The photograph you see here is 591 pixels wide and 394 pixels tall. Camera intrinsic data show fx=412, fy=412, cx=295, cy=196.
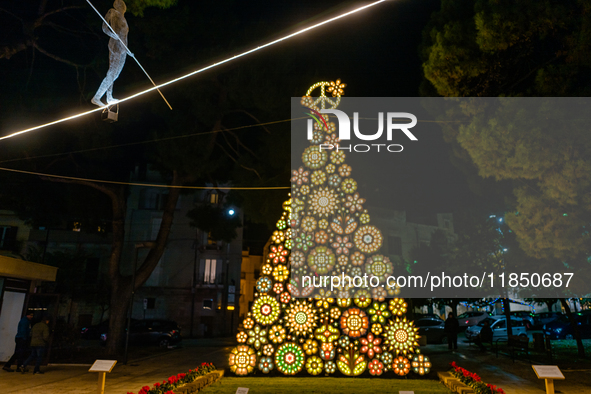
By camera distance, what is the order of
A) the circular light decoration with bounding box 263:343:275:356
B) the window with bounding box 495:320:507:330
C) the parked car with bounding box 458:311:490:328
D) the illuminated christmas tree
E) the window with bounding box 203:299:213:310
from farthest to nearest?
the window with bounding box 203:299:213:310
the parked car with bounding box 458:311:490:328
the window with bounding box 495:320:507:330
the circular light decoration with bounding box 263:343:275:356
the illuminated christmas tree

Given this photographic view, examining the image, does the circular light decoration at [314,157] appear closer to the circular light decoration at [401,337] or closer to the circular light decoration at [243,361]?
the circular light decoration at [401,337]

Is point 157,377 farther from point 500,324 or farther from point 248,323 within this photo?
point 500,324

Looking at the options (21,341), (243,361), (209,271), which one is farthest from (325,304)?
(209,271)

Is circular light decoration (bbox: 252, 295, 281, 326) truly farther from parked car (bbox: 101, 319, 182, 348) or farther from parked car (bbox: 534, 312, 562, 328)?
parked car (bbox: 534, 312, 562, 328)

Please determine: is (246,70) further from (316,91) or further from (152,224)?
(152,224)

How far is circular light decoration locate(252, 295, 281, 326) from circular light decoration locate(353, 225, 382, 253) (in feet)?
8.64

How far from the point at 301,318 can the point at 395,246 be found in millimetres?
30657

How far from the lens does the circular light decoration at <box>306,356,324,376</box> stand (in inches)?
399

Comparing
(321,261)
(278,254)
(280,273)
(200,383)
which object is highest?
(278,254)

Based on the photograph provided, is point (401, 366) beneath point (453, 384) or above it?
above

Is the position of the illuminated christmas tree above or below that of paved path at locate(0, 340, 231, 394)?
above

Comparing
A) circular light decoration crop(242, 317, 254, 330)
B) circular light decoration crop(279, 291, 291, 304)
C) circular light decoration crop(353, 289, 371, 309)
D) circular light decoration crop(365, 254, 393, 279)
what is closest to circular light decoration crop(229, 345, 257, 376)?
circular light decoration crop(242, 317, 254, 330)

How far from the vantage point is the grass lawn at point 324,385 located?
8500 millimetres

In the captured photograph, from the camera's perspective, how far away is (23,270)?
12.2 metres
